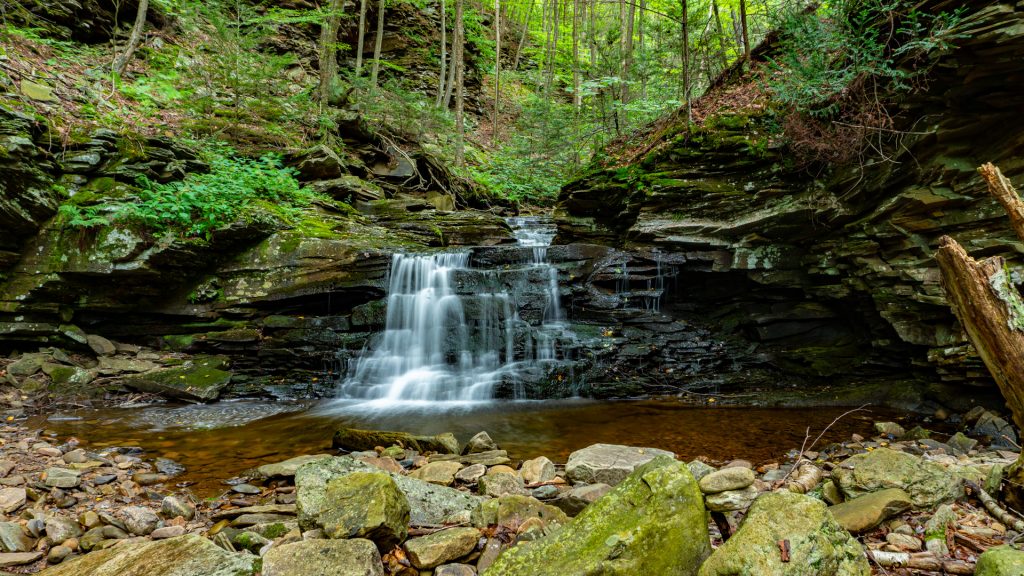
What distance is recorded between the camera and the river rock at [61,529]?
2.86 meters

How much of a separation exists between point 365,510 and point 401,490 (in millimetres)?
462

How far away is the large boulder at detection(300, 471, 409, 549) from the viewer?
248 centimetres

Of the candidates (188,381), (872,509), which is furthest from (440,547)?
(188,381)

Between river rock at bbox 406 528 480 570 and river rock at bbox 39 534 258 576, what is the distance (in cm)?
81

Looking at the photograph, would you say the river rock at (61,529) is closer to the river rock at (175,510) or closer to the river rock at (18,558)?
the river rock at (18,558)

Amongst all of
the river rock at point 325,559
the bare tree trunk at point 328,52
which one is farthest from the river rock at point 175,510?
the bare tree trunk at point 328,52

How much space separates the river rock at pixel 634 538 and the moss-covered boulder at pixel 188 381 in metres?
7.34

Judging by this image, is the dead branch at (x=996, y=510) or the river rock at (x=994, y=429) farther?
the river rock at (x=994, y=429)

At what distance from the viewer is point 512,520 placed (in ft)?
9.36

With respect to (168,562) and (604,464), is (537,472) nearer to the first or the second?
(604,464)

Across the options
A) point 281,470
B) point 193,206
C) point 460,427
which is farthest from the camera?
point 193,206

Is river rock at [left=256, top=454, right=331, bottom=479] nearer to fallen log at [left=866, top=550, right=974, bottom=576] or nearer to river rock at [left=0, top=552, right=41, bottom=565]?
river rock at [left=0, top=552, right=41, bottom=565]

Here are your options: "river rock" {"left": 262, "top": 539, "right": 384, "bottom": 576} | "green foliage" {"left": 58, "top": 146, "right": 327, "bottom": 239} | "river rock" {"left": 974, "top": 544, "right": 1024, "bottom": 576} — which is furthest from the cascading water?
"river rock" {"left": 974, "top": 544, "right": 1024, "bottom": 576}

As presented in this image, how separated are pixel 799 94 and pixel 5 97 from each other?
13244mm
